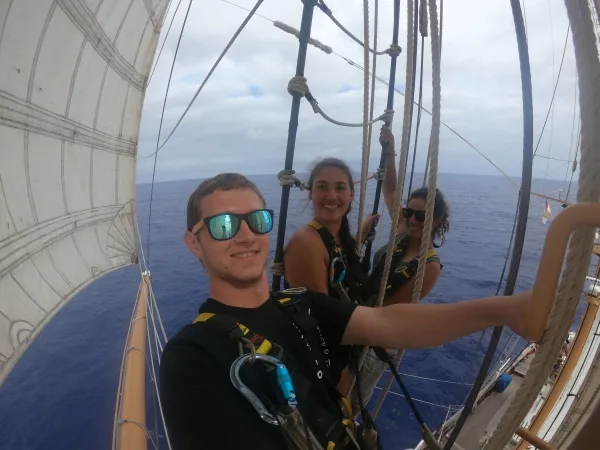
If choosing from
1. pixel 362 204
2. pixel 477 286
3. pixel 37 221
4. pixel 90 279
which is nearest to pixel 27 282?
pixel 37 221

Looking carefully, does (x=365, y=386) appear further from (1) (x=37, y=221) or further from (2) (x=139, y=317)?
(2) (x=139, y=317)

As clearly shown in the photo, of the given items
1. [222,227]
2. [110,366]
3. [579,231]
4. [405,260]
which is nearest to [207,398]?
[222,227]

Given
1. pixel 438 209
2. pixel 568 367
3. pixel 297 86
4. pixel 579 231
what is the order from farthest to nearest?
pixel 568 367 → pixel 438 209 → pixel 297 86 → pixel 579 231

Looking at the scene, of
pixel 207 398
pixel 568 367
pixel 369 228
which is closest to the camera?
pixel 207 398

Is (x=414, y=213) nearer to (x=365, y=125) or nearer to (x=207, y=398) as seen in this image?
(x=365, y=125)

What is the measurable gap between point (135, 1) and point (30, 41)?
2152mm

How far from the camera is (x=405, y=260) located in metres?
3.25

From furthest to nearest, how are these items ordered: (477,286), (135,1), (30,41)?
(477,286) < (135,1) < (30,41)

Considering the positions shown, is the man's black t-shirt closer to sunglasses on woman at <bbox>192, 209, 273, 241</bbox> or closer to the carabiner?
the carabiner

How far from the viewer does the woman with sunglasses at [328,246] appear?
2.30m

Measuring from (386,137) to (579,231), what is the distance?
274cm

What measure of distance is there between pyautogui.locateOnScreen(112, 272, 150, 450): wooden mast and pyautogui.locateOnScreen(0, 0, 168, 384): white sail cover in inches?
38.4

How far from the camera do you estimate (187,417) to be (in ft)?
3.61

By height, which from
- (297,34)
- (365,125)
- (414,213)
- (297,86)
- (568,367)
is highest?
(297,34)
